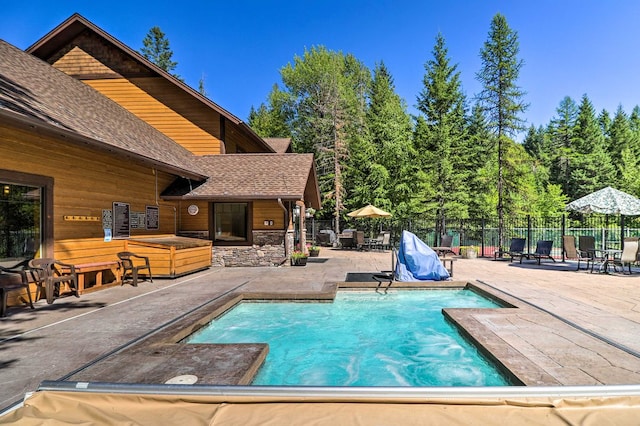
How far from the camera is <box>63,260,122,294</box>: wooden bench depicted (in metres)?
7.24

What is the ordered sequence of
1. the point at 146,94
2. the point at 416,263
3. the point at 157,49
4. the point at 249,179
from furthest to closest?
the point at 157,49, the point at 146,94, the point at 249,179, the point at 416,263

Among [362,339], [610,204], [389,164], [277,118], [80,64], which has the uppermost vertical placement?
[277,118]

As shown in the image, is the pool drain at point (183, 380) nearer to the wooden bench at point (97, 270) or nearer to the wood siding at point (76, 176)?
the wooden bench at point (97, 270)

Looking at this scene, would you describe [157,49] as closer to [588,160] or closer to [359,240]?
[359,240]

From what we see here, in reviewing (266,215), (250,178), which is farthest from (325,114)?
(266,215)

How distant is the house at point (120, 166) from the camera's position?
260 inches

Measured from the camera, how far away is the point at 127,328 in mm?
4824

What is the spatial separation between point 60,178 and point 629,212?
571 inches

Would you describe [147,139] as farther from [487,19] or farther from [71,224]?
[487,19]

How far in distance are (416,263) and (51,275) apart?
7783 mm

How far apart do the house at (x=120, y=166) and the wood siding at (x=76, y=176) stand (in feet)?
0.08

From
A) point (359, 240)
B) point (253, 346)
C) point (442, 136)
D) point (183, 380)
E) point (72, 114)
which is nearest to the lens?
point (183, 380)

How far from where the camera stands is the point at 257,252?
1218cm

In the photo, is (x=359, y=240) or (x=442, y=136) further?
(x=442, y=136)
